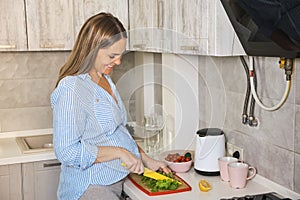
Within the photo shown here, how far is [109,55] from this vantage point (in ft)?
5.76

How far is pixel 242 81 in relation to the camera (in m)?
2.04

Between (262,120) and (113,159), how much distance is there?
67 centimetres

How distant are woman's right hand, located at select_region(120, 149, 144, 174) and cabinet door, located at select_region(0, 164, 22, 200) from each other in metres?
0.82

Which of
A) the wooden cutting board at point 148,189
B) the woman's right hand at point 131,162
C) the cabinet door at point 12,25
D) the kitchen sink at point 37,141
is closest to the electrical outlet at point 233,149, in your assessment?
the wooden cutting board at point 148,189

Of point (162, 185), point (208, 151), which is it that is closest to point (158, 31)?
point (208, 151)

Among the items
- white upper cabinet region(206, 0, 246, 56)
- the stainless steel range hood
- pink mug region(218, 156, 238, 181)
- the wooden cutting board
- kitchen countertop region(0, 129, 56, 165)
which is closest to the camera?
the stainless steel range hood

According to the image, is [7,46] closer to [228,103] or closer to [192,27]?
[192,27]

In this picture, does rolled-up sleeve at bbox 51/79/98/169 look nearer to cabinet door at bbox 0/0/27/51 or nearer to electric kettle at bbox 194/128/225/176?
electric kettle at bbox 194/128/225/176

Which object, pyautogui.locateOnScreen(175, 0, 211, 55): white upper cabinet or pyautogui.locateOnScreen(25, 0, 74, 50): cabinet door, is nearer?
pyautogui.locateOnScreen(175, 0, 211, 55): white upper cabinet

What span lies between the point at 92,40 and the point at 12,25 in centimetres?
90

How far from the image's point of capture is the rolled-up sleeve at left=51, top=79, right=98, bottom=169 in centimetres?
175

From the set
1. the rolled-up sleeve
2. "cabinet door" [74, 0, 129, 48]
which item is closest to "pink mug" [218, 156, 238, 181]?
the rolled-up sleeve

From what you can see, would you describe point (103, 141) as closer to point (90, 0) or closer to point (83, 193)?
point (83, 193)

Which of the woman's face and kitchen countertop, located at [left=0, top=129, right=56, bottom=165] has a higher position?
the woman's face
